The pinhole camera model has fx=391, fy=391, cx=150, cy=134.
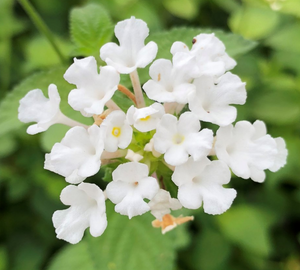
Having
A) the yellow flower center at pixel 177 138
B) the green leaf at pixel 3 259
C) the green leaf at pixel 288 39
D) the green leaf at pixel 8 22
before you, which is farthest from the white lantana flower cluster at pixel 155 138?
the green leaf at pixel 8 22

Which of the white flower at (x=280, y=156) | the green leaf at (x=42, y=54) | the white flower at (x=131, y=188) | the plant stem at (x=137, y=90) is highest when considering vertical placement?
the plant stem at (x=137, y=90)

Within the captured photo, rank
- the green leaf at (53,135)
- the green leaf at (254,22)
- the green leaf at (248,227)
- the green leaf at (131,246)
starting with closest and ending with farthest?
the green leaf at (131,246) < the green leaf at (53,135) < the green leaf at (248,227) < the green leaf at (254,22)

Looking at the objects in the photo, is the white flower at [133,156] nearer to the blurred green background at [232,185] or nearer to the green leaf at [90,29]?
the green leaf at [90,29]

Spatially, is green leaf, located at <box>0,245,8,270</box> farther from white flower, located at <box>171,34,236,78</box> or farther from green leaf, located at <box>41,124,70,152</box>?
white flower, located at <box>171,34,236,78</box>

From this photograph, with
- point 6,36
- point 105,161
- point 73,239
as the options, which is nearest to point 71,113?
point 105,161

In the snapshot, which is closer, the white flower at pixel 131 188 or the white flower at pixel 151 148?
the white flower at pixel 131 188

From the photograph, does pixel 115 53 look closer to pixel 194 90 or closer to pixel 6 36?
pixel 194 90

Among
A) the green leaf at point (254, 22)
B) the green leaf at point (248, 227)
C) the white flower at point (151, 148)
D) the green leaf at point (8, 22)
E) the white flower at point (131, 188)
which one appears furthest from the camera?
the green leaf at point (8, 22)

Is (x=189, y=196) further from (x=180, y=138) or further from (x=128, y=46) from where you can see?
(x=128, y=46)

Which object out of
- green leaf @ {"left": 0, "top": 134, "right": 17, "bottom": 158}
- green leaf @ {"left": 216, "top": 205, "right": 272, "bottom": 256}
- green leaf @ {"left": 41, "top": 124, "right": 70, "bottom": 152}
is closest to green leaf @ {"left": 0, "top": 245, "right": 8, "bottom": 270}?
green leaf @ {"left": 0, "top": 134, "right": 17, "bottom": 158}
